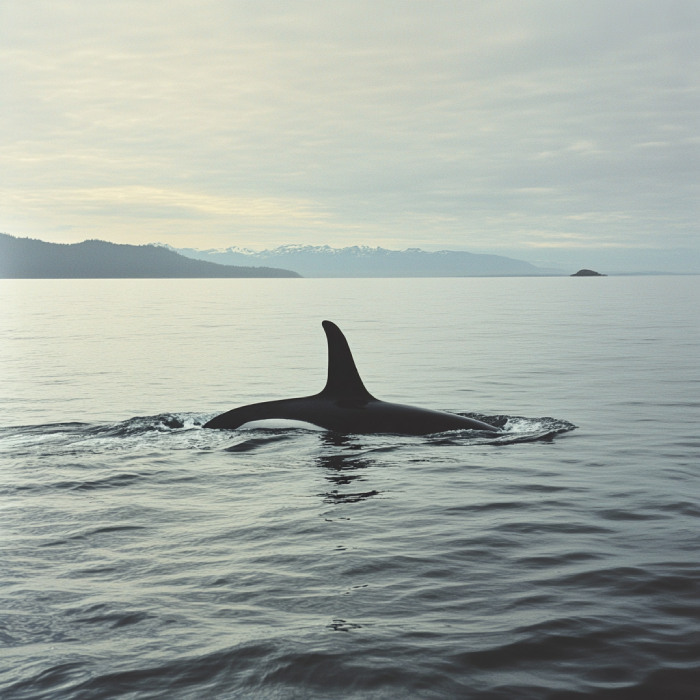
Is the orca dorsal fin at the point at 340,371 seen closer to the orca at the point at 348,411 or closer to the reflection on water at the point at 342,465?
the orca at the point at 348,411

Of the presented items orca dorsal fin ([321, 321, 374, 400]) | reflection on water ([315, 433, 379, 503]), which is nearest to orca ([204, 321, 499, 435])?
orca dorsal fin ([321, 321, 374, 400])

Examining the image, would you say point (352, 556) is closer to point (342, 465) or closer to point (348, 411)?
point (342, 465)

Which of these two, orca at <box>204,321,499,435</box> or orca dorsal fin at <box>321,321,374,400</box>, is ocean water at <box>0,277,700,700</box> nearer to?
orca at <box>204,321,499,435</box>

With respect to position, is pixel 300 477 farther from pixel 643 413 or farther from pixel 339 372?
pixel 643 413

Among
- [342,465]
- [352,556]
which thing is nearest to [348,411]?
[342,465]

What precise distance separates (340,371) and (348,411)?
0.82m

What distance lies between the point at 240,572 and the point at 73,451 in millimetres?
8274

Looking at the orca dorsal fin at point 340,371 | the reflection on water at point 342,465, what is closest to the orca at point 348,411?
the orca dorsal fin at point 340,371

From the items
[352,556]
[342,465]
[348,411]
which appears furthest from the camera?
[348,411]

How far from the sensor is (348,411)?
15.7 meters

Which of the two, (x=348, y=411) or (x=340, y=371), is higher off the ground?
(x=340, y=371)

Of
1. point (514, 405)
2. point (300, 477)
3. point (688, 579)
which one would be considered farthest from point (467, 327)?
point (688, 579)

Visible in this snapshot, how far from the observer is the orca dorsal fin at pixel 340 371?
603 inches

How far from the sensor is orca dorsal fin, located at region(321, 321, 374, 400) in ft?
50.2
